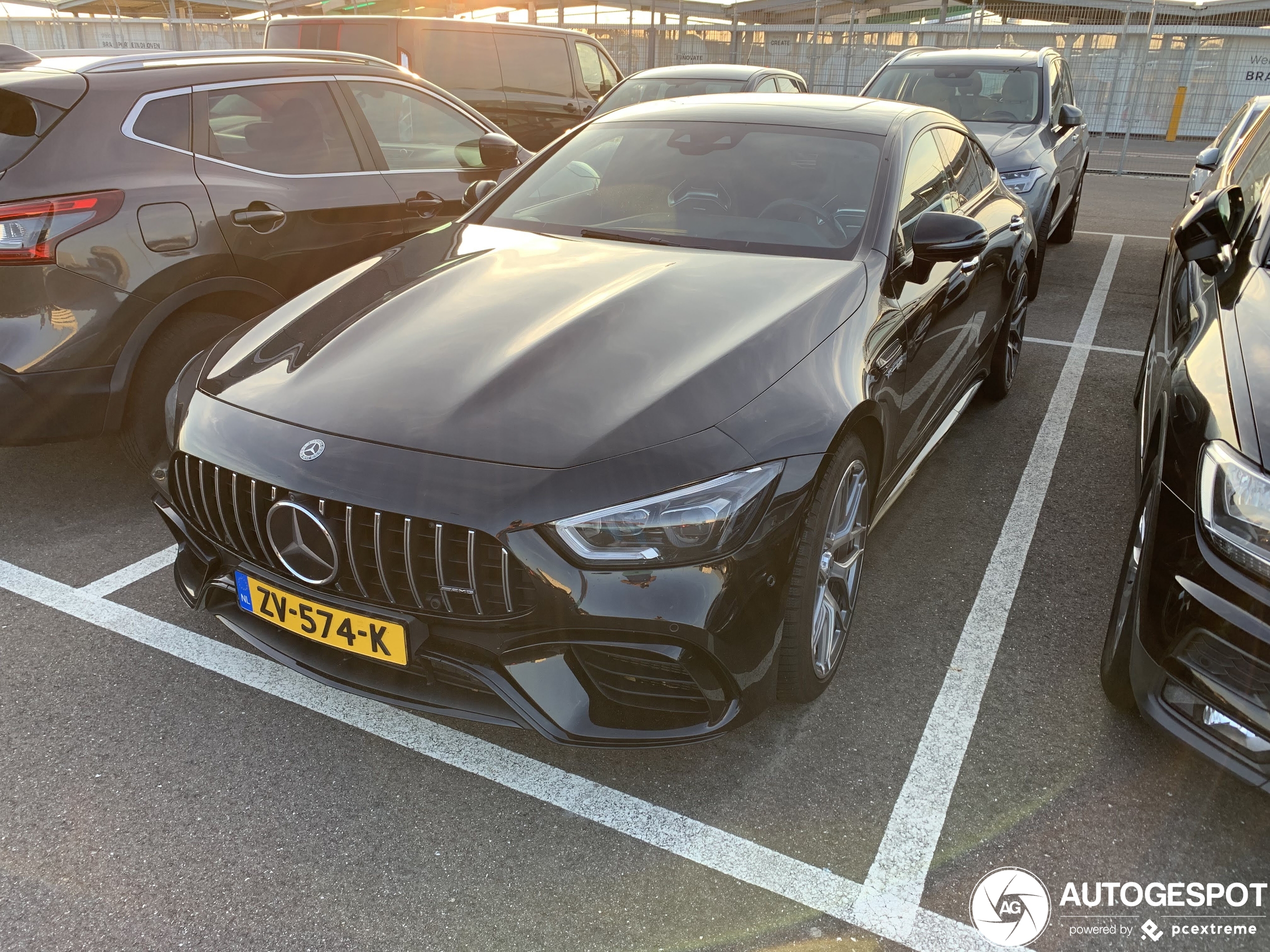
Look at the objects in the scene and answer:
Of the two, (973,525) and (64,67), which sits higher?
(64,67)

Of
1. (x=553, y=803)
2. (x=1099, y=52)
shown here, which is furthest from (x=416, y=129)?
(x=1099, y=52)

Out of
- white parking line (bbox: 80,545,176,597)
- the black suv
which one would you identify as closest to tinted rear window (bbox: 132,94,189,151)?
the black suv

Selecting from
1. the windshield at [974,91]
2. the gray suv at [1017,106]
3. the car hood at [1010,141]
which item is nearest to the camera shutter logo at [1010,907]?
the car hood at [1010,141]

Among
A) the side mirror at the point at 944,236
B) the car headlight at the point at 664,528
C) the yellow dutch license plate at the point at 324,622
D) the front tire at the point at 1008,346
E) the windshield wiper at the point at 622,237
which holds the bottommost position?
the front tire at the point at 1008,346

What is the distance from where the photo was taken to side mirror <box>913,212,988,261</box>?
3.11 metres

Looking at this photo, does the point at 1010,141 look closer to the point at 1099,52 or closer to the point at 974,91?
the point at 974,91

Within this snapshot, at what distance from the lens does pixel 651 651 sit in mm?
2129

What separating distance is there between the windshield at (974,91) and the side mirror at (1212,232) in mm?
4814

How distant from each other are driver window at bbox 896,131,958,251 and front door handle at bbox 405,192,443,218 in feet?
7.75

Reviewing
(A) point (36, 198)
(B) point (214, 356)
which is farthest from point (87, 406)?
(B) point (214, 356)

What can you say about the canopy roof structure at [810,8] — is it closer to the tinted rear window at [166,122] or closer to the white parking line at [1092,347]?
the white parking line at [1092,347]

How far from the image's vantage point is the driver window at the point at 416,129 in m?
4.75

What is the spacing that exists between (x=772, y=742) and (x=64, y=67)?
363cm

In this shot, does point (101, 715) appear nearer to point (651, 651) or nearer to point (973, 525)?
point (651, 651)
